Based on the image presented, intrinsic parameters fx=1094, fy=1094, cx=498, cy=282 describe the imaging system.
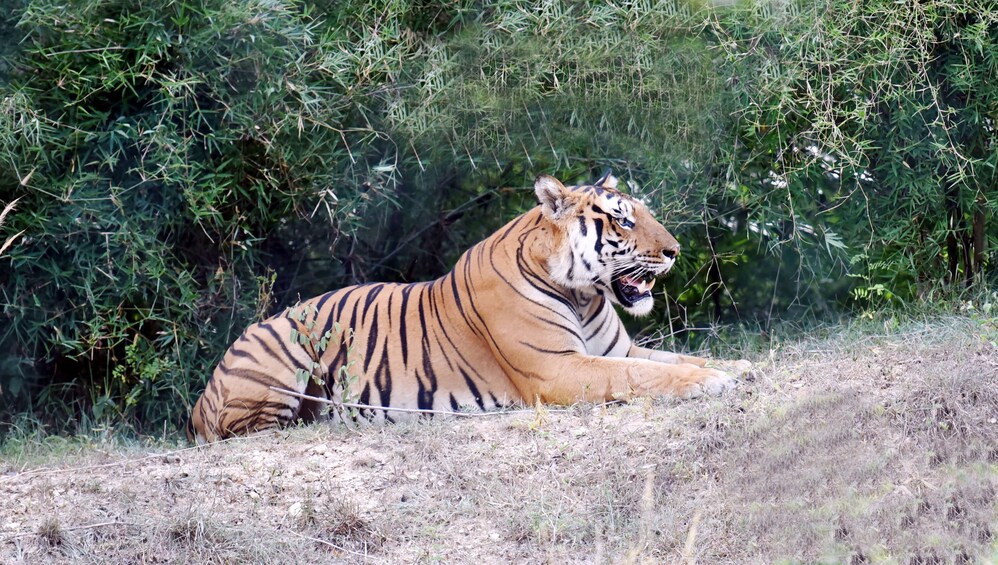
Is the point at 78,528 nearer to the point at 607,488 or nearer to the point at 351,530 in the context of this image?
the point at 351,530

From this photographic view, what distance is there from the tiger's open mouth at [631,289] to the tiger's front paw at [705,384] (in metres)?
0.76

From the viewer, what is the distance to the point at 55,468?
14.7ft

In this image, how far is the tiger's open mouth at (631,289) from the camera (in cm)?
530

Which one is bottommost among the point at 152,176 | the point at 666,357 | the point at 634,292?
the point at 666,357

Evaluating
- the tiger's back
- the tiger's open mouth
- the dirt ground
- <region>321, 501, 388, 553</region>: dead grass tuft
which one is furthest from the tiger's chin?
<region>321, 501, 388, 553</region>: dead grass tuft

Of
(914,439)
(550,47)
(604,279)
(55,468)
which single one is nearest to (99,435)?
(55,468)

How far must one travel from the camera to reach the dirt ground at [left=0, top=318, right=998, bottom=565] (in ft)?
11.7

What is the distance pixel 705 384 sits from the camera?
4.57 meters

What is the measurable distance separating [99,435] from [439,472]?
2397mm

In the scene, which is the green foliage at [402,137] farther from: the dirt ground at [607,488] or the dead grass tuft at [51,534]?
the dead grass tuft at [51,534]

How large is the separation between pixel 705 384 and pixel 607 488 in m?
0.88

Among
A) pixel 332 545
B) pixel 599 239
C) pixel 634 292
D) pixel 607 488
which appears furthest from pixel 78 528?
pixel 634 292

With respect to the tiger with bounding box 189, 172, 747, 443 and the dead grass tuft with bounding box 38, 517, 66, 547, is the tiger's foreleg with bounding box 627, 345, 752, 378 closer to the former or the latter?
the tiger with bounding box 189, 172, 747, 443

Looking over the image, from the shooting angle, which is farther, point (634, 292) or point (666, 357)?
point (666, 357)
